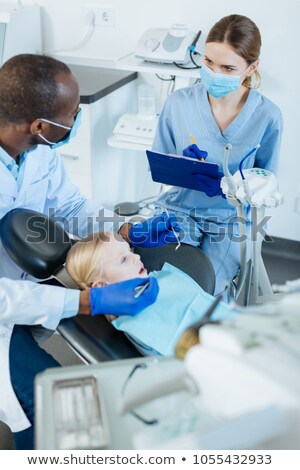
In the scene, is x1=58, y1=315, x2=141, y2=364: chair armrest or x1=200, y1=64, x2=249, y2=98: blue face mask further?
x1=200, y1=64, x2=249, y2=98: blue face mask

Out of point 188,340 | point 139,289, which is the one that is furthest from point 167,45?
point 188,340

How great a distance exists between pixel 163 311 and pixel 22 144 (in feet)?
2.08

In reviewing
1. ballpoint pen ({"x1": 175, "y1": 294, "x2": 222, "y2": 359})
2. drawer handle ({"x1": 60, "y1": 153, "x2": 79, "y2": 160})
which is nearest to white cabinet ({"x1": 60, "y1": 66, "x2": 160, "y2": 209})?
drawer handle ({"x1": 60, "y1": 153, "x2": 79, "y2": 160})

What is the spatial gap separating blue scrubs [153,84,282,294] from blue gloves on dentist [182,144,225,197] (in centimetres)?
12

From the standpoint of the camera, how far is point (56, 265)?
1.33m

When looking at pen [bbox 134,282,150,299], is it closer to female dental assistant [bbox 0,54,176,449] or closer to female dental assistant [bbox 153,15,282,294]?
female dental assistant [bbox 0,54,176,449]

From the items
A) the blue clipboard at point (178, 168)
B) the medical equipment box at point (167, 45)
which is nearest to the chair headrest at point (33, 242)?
the blue clipboard at point (178, 168)

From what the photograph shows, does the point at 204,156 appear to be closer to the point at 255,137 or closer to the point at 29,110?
the point at 255,137

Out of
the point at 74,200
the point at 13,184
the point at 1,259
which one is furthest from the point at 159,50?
the point at 1,259

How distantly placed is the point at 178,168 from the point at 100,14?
1.39 meters

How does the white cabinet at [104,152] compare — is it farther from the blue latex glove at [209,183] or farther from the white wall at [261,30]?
the blue latex glove at [209,183]

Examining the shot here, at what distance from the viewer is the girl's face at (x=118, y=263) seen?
1408 mm

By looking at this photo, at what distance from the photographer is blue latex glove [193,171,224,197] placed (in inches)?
68.0

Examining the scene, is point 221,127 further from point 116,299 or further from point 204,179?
point 116,299
